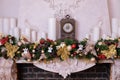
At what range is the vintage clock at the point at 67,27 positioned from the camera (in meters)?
3.58

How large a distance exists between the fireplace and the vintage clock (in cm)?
59

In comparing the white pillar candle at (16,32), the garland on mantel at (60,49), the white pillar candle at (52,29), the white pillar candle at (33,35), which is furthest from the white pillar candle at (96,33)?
the white pillar candle at (16,32)

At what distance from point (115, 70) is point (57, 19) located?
110 centimetres

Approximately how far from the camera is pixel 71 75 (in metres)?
3.76

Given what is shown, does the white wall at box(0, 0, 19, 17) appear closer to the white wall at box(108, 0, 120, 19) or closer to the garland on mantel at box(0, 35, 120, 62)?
the garland on mantel at box(0, 35, 120, 62)

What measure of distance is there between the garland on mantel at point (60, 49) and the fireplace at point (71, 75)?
1.20 feet

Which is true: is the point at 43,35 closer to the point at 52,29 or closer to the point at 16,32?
the point at 52,29

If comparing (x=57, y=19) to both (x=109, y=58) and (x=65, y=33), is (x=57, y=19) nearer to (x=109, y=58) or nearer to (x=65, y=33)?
(x=65, y=33)

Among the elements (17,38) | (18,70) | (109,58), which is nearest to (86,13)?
(109,58)

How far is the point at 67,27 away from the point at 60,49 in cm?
41

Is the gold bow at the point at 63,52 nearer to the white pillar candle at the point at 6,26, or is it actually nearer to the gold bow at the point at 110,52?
the gold bow at the point at 110,52

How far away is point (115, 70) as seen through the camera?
352cm

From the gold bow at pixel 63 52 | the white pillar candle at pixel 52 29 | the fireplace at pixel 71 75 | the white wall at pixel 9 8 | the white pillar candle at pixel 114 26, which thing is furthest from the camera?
the white wall at pixel 9 8

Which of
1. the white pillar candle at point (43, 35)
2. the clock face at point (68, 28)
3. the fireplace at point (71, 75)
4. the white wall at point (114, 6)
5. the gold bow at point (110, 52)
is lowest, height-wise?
the fireplace at point (71, 75)
